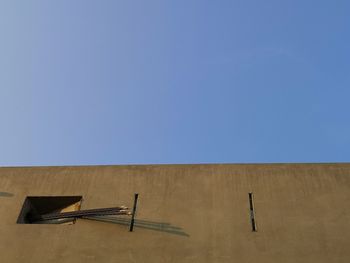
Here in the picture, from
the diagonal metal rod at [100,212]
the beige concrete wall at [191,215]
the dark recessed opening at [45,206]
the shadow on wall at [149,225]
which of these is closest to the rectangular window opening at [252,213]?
the beige concrete wall at [191,215]

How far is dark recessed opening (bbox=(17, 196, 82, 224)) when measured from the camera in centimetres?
1274

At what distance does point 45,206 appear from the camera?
13.1 meters

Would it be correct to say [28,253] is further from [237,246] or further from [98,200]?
[237,246]

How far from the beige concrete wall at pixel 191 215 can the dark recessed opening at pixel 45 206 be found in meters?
0.14

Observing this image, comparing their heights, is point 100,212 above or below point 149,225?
above

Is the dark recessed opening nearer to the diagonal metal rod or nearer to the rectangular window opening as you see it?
the diagonal metal rod

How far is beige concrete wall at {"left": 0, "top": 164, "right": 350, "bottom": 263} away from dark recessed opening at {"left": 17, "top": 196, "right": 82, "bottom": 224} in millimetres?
137

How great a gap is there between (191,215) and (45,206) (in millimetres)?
3368

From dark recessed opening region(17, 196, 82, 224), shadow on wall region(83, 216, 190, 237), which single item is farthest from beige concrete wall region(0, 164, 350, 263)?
dark recessed opening region(17, 196, 82, 224)

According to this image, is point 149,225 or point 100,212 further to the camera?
point 100,212

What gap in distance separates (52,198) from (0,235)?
145 cm

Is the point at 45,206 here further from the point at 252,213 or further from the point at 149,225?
the point at 252,213

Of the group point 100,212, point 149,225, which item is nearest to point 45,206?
point 100,212

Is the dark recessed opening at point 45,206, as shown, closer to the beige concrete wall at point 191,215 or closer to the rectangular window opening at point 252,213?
the beige concrete wall at point 191,215
